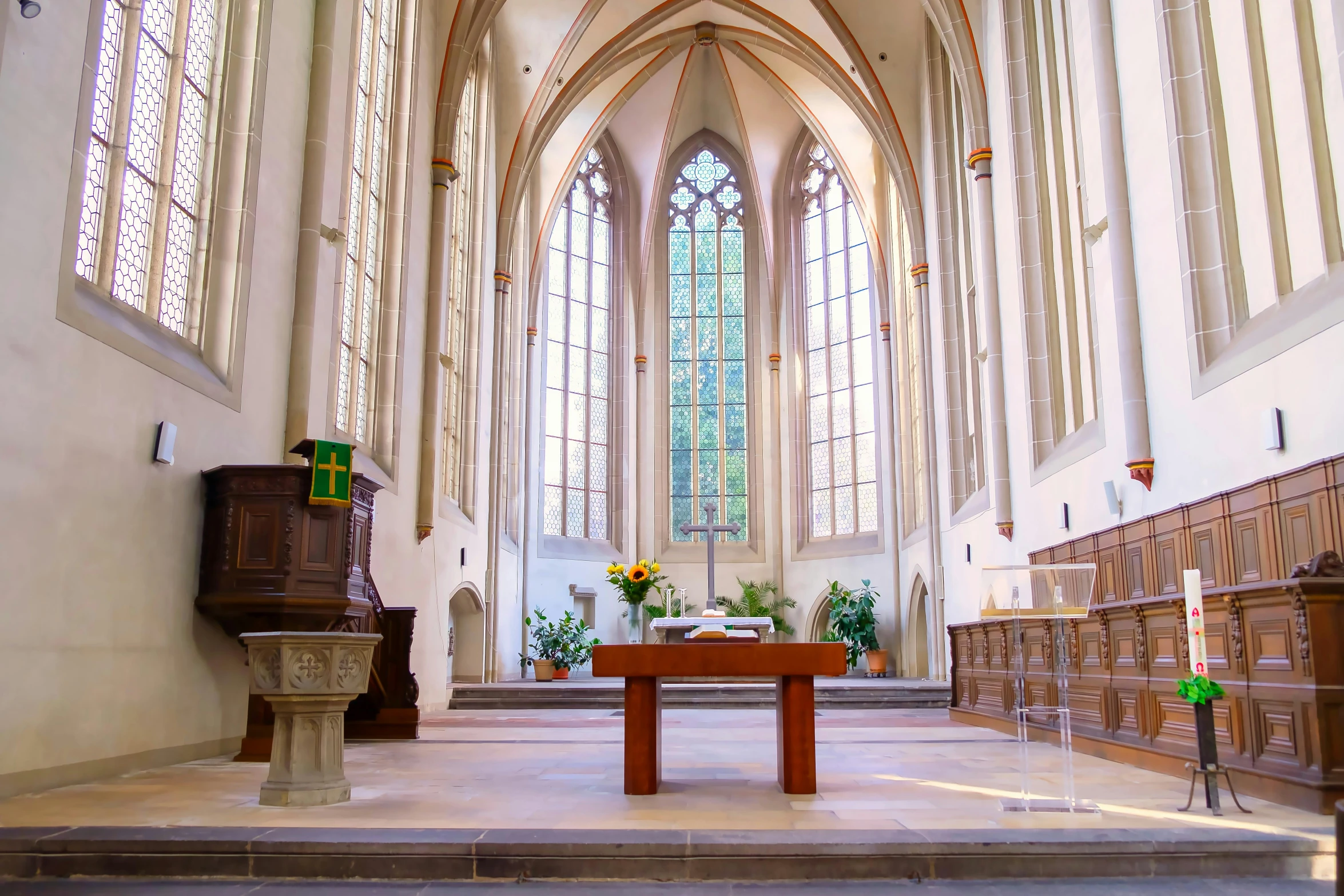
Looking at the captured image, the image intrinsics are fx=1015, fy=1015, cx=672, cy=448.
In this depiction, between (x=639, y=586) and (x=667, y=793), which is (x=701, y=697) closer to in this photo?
(x=639, y=586)

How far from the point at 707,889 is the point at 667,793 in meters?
1.70

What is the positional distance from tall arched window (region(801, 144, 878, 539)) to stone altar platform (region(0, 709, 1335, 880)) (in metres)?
14.4

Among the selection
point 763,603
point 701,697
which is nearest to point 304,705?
point 701,697

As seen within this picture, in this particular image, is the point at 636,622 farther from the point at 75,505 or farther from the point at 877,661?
the point at 75,505

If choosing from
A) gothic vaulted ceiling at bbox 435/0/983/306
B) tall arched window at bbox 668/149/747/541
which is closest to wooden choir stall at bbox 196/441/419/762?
gothic vaulted ceiling at bbox 435/0/983/306

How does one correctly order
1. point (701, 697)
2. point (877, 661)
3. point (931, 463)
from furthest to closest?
point (877, 661) → point (931, 463) → point (701, 697)

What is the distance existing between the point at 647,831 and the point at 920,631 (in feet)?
48.4

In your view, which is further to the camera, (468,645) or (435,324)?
(468,645)

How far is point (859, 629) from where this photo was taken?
727 inches

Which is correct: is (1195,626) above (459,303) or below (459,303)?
below

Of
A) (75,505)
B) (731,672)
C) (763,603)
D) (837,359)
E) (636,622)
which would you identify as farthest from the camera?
(837,359)

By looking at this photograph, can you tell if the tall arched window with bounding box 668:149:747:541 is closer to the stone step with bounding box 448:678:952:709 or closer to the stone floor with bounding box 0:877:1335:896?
the stone step with bounding box 448:678:952:709

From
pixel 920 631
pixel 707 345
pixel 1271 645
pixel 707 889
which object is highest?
pixel 707 345

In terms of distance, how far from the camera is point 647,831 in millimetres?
4320
